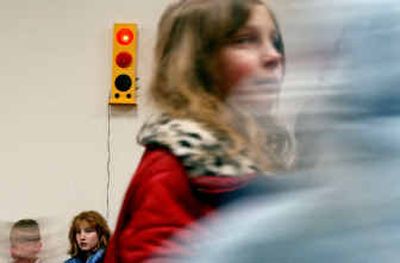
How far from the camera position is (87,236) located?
156 inches

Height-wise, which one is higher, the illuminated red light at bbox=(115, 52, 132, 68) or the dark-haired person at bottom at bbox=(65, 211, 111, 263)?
the illuminated red light at bbox=(115, 52, 132, 68)

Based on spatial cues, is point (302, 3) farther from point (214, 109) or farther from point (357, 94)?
point (214, 109)

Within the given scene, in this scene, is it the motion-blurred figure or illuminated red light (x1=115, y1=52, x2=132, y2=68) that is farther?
illuminated red light (x1=115, y1=52, x2=132, y2=68)

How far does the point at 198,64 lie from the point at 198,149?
0.15m

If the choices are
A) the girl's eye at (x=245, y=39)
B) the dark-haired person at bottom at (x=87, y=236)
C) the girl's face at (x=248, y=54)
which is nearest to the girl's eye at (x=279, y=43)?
the girl's face at (x=248, y=54)

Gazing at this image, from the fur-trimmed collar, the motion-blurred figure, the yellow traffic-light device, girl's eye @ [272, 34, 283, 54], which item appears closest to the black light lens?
the yellow traffic-light device

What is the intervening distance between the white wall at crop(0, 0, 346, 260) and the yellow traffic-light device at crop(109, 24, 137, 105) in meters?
0.04

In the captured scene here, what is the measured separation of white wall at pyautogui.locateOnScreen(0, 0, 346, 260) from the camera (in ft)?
14.4

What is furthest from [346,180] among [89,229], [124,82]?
[124,82]

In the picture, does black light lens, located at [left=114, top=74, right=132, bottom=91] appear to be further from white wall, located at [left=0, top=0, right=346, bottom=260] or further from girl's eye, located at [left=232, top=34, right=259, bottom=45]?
girl's eye, located at [left=232, top=34, right=259, bottom=45]

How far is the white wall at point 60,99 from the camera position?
439 centimetres

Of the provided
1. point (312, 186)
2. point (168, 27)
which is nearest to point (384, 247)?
point (312, 186)

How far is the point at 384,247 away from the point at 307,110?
0.12 meters

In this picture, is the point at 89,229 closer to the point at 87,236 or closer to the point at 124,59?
the point at 87,236
